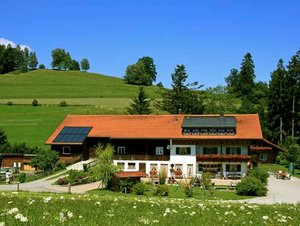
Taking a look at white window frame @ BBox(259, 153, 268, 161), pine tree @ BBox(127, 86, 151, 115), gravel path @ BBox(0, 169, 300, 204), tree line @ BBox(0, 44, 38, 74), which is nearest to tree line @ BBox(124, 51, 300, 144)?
pine tree @ BBox(127, 86, 151, 115)

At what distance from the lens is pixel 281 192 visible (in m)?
37.2

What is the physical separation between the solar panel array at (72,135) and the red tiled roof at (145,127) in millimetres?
729

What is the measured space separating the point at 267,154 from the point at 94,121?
23.8m

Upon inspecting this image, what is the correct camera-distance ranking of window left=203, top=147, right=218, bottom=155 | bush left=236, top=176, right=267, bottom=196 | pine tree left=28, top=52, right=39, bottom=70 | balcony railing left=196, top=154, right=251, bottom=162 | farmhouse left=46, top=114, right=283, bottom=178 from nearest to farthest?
bush left=236, top=176, right=267, bottom=196, balcony railing left=196, top=154, right=251, bottom=162, farmhouse left=46, top=114, right=283, bottom=178, window left=203, top=147, right=218, bottom=155, pine tree left=28, top=52, right=39, bottom=70

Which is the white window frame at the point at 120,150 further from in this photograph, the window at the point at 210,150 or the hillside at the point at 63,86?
the hillside at the point at 63,86

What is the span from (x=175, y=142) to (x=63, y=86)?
7317 centimetres

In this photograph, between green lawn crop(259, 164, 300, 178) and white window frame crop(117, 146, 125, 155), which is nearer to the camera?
white window frame crop(117, 146, 125, 155)

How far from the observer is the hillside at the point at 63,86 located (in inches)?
4151

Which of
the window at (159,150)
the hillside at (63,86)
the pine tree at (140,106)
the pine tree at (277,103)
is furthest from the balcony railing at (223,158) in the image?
the hillside at (63,86)

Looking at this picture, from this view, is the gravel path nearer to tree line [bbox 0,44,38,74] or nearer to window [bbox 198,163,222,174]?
window [bbox 198,163,222,174]

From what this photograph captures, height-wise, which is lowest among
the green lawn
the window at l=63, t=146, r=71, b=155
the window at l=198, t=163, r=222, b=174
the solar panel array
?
the green lawn

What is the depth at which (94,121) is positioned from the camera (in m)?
59.0

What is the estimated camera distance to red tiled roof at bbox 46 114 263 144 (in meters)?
50.9

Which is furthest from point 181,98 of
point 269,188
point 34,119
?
point 269,188
